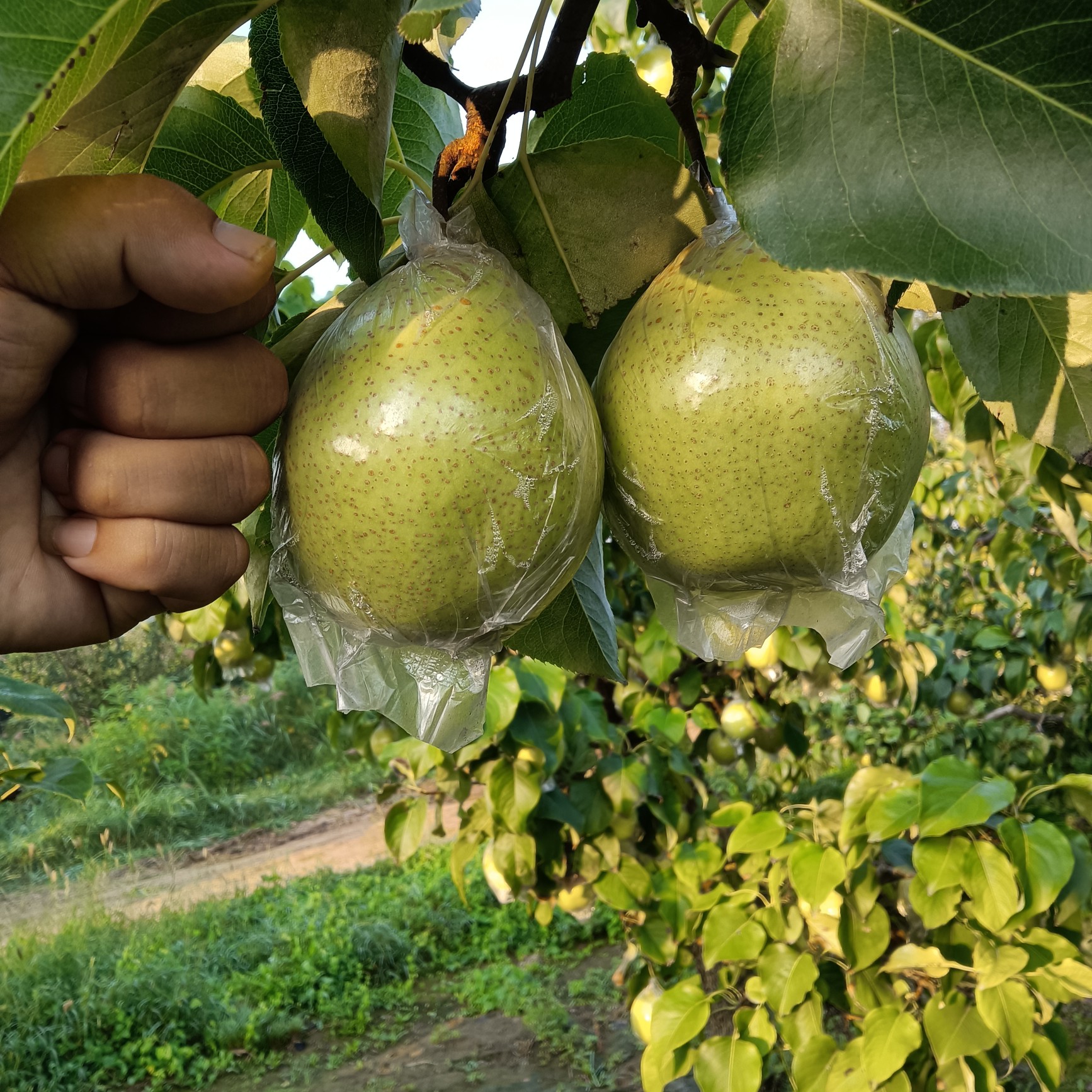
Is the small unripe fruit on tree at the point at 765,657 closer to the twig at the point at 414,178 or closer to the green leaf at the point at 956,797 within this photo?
the green leaf at the point at 956,797

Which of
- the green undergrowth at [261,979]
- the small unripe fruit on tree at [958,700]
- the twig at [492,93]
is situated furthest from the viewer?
the green undergrowth at [261,979]

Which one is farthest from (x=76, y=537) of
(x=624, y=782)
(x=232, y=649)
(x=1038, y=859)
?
(x=232, y=649)

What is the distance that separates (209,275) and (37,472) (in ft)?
0.79

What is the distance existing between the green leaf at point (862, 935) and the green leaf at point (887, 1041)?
0.18 m

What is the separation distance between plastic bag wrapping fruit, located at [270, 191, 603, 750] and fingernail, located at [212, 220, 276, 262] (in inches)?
3.0

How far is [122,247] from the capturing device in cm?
65

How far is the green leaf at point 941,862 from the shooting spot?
6.19 ft

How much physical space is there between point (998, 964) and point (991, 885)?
18cm

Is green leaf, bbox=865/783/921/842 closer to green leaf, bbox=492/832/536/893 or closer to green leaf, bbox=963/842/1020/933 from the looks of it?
green leaf, bbox=963/842/1020/933

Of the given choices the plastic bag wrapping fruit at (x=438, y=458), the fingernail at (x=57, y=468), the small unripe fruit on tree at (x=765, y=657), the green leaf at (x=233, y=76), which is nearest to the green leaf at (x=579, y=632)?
the plastic bag wrapping fruit at (x=438, y=458)

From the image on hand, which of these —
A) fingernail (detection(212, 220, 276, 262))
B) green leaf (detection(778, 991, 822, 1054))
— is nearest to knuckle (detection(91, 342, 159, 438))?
fingernail (detection(212, 220, 276, 262))

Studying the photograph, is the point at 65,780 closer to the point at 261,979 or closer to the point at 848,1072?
the point at 848,1072

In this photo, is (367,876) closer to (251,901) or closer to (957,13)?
(251,901)

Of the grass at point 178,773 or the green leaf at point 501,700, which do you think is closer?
the green leaf at point 501,700
